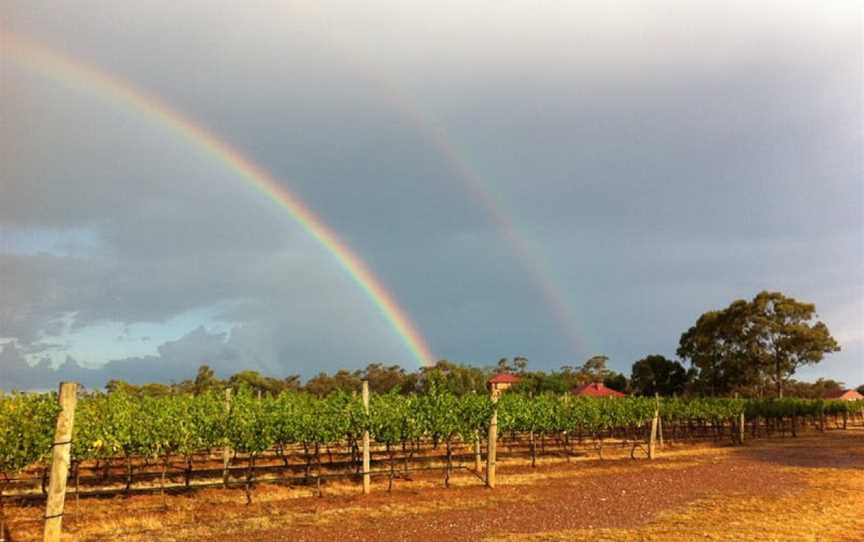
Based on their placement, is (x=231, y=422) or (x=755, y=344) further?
(x=755, y=344)

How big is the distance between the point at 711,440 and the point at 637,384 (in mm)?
45094

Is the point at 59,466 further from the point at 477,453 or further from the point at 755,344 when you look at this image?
the point at 755,344

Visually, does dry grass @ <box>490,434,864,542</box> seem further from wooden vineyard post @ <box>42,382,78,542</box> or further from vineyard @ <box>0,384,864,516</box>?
wooden vineyard post @ <box>42,382,78,542</box>

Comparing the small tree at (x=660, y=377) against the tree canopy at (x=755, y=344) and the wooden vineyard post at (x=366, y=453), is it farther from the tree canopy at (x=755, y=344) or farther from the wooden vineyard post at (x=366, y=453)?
the wooden vineyard post at (x=366, y=453)

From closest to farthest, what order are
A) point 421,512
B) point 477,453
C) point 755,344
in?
point 421,512 → point 477,453 → point 755,344

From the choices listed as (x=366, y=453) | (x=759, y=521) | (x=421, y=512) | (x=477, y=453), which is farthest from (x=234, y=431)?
(x=759, y=521)

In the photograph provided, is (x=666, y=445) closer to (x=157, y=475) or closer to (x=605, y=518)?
(x=605, y=518)

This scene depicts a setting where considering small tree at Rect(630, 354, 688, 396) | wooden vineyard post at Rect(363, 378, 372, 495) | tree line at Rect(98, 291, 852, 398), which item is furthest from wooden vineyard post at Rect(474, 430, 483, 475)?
small tree at Rect(630, 354, 688, 396)

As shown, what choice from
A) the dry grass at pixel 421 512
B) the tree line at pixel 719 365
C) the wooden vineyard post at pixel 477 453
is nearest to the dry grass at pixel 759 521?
the dry grass at pixel 421 512

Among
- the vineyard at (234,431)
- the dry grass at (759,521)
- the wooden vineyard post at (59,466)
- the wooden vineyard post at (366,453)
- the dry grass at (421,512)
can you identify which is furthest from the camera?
the wooden vineyard post at (366,453)

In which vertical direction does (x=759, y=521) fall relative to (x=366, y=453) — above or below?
below

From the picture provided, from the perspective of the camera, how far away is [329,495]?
1692 centimetres

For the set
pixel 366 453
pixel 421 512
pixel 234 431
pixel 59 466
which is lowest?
pixel 421 512

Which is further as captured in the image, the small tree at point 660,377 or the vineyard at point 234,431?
the small tree at point 660,377
